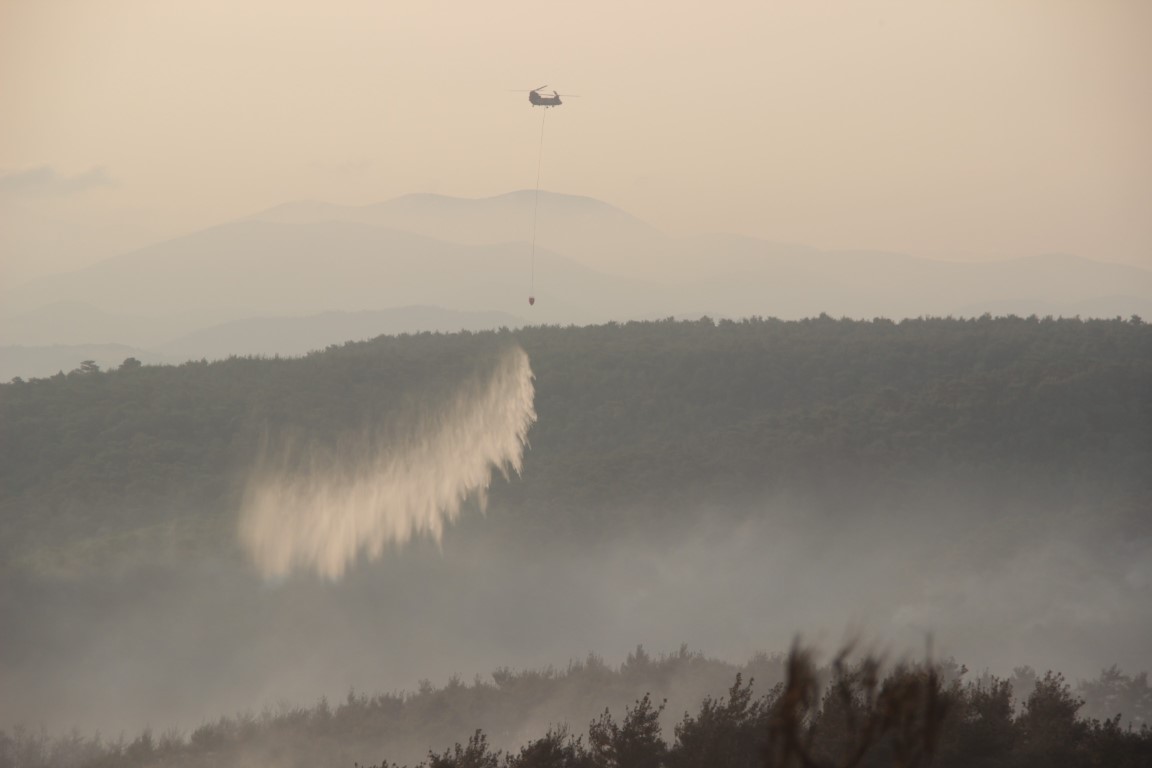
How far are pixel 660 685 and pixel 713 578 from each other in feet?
88.3

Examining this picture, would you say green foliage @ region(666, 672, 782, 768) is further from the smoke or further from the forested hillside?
the forested hillside

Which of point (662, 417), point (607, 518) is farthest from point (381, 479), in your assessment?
point (662, 417)

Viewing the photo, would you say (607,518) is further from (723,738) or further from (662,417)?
(723,738)

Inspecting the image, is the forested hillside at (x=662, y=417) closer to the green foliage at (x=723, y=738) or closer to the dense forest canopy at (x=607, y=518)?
the dense forest canopy at (x=607, y=518)

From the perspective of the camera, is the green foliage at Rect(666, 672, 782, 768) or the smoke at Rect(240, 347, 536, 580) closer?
the green foliage at Rect(666, 672, 782, 768)

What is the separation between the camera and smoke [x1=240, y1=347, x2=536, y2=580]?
2717 inches

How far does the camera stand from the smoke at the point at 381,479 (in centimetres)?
6900

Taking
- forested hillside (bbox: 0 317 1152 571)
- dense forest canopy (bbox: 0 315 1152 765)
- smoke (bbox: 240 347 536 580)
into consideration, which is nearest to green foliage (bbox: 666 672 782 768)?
dense forest canopy (bbox: 0 315 1152 765)

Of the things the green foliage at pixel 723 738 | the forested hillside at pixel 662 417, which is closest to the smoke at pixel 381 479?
the forested hillside at pixel 662 417

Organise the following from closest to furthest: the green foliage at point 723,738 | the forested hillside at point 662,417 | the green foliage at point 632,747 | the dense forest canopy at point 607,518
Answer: the green foliage at point 723,738 → the green foliage at point 632,747 → the dense forest canopy at point 607,518 → the forested hillside at point 662,417

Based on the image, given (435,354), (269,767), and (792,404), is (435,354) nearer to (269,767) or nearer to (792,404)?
(792,404)

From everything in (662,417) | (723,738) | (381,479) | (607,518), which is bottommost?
(607,518)

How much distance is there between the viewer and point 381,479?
3120 inches

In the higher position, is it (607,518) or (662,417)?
(662,417)
